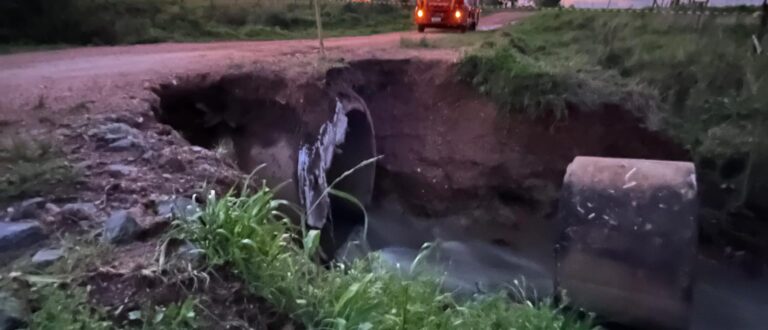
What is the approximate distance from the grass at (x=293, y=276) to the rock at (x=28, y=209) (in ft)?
2.94

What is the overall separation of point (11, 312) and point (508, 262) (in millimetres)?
9072

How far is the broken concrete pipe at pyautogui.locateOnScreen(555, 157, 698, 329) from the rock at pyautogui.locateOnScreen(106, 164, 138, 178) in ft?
12.5

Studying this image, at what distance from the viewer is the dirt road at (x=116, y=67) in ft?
24.3

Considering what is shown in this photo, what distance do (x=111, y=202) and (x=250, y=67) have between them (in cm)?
552

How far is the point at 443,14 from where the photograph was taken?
21.0 meters

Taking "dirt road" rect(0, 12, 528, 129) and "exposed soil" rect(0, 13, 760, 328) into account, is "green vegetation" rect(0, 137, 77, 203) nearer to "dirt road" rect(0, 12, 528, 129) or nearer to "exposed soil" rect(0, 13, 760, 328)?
"exposed soil" rect(0, 13, 760, 328)

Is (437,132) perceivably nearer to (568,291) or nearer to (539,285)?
(539,285)

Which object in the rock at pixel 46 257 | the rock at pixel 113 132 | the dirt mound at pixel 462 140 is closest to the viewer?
the rock at pixel 46 257

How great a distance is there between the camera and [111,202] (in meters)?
4.94

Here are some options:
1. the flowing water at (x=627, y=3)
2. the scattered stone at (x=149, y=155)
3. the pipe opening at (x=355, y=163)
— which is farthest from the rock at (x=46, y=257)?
the flowing water at (x=627, y=3)

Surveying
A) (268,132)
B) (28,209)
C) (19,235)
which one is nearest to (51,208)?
(28,209)

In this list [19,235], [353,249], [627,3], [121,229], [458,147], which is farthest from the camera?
[627,3]

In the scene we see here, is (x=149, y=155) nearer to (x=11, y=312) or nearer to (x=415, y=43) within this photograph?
(x=11, y=312)

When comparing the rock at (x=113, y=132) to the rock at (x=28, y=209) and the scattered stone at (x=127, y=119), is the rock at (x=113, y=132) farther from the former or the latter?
the rock at (x=28, y=209)
